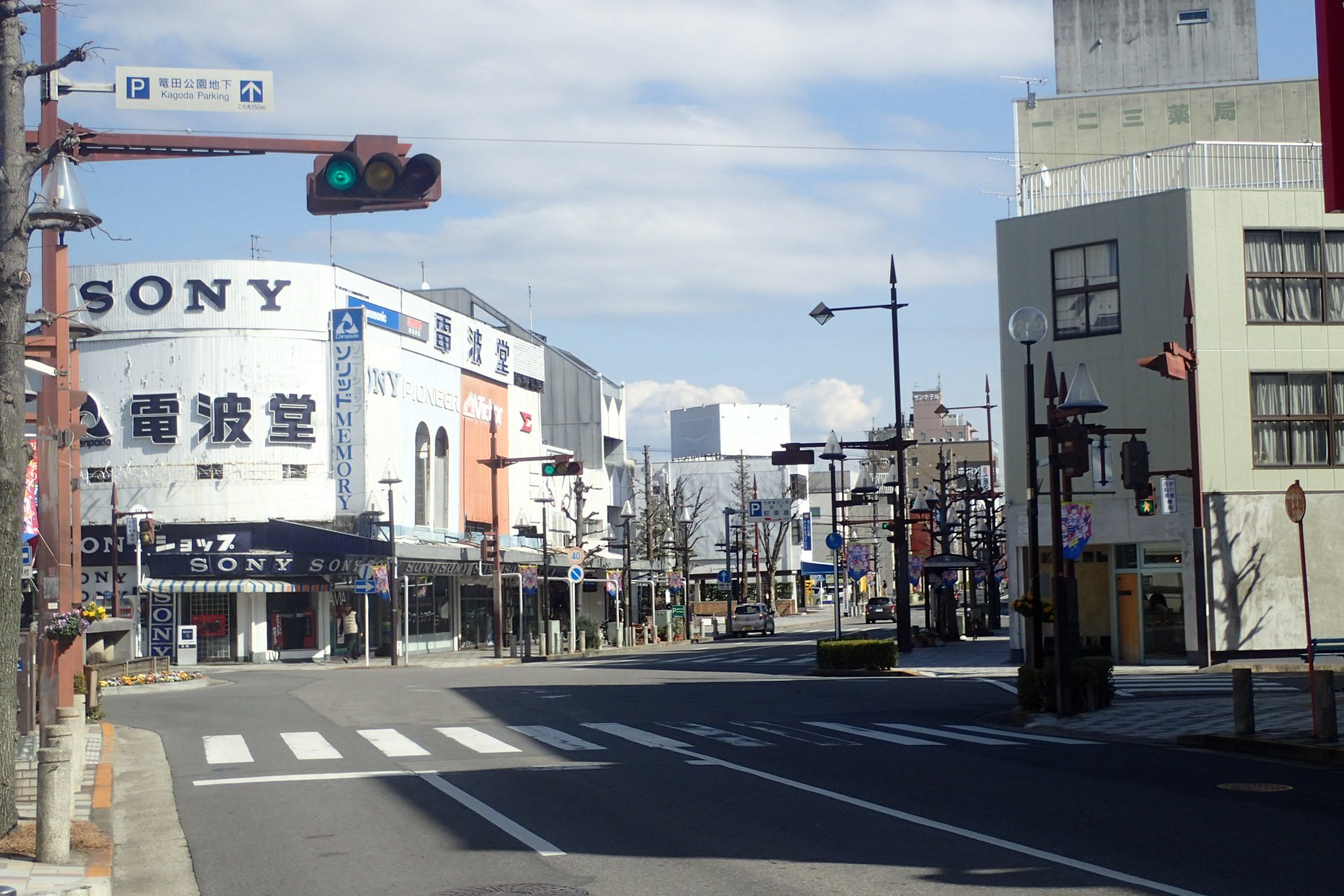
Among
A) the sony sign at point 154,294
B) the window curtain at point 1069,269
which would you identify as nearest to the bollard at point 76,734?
the window curtain at point 1069,269

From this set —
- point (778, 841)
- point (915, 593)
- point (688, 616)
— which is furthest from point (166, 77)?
point (915, 593)

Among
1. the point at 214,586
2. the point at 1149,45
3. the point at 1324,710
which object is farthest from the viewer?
the point at 214,586

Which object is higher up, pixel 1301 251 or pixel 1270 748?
pixel 1301 251

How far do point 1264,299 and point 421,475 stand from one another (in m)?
34.9

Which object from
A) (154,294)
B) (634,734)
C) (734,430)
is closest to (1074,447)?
(634,734)

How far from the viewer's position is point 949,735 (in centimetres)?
1875

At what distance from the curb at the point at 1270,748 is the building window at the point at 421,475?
43870 mm

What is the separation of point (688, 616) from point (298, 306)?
27519 mm

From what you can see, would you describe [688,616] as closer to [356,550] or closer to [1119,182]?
[356,550]

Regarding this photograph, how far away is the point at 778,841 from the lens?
418 inches

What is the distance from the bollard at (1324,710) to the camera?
1543 centimetres

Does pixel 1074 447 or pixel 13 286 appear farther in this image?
pixel 1074 447

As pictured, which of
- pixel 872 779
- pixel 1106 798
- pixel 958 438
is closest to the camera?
pixel 1106 798

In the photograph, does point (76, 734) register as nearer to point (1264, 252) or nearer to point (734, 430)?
point (1264, 252)
